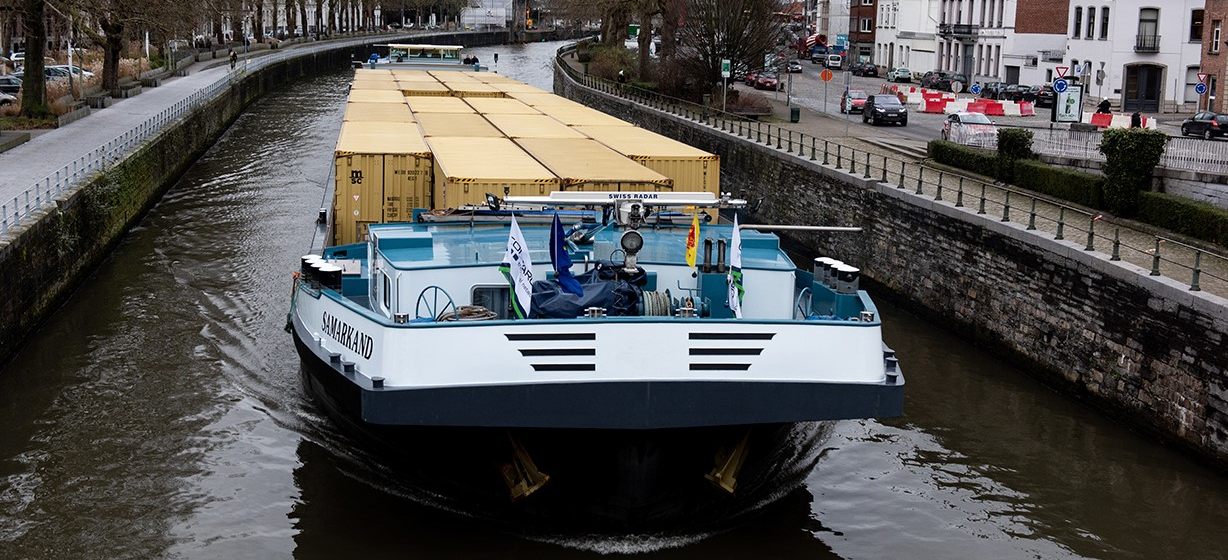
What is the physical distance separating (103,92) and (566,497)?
146 feet

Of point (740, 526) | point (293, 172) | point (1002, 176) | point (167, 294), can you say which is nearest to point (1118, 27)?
point (1002, 176)

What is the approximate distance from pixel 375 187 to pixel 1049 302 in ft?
35.2

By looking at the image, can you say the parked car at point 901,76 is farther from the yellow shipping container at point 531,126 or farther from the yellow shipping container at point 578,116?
the yellow shipping container at point 531,126

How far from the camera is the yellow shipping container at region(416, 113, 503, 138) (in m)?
24.9

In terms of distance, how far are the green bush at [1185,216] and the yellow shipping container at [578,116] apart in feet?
33.1

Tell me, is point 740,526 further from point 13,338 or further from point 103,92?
point 103,92

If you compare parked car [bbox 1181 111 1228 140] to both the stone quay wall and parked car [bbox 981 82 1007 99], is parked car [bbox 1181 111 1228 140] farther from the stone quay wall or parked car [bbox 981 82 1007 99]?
parked car [bbox 981 82 1007 99]

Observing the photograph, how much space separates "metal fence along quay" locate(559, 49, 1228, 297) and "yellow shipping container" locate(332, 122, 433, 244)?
33.1 feet

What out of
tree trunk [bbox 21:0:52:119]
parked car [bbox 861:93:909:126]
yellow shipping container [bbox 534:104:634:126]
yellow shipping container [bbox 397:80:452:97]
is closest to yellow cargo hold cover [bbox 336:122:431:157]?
yellow shipping container [bbox 534:104:634:126]

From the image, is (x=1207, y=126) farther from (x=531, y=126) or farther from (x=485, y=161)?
(x=485, y=161)

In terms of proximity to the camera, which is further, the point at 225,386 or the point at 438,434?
the point at 225,386

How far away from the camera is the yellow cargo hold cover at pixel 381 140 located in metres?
20.5

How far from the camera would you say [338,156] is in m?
19.8

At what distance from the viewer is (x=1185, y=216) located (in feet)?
76.8
